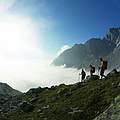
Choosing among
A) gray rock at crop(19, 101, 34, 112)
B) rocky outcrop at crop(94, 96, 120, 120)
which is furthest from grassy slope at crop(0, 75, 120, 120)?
rocky outcrop at crop(94, 96, 120, 120)

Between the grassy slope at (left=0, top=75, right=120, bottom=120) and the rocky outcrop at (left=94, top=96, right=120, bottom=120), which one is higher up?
the grassy slope at (left=0, top=75, right=120, bottom=120)

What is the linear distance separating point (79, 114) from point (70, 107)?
4668mm

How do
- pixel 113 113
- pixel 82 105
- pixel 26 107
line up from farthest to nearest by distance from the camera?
pixel 26 107 → pixel 82 105 → pixel 113 113

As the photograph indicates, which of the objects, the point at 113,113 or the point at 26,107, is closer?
the point at 113,113

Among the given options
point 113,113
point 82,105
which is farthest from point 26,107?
point 113,113

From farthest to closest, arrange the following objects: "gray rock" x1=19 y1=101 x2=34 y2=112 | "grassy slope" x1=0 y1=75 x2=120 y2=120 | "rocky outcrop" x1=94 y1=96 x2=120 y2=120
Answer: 1. "gray rock" x1=19 y1=101 x2=34 y2=112
2. "grassy slope" x1=0 y1=75 x2=120 y2=120
3. "rocky outcrop" x1=94 y1=96 x2=120 y2=120

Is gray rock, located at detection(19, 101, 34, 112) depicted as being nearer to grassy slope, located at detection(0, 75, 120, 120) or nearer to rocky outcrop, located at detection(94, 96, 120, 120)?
grassy slope, located at detection(0, 75, 120, 120)

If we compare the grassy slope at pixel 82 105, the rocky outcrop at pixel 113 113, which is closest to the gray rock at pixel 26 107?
the grassy slope at pixel 82 105

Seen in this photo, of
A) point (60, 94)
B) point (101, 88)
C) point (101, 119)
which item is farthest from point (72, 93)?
point (101, 119)

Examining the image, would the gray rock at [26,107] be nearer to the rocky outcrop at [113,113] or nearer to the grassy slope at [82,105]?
the grassy slope at [82,105]

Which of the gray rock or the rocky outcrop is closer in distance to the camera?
the rocky outcrop

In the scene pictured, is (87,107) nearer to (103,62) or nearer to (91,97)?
(91,97)

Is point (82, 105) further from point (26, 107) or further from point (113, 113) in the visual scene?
point (113, 113)

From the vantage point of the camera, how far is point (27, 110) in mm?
50156
